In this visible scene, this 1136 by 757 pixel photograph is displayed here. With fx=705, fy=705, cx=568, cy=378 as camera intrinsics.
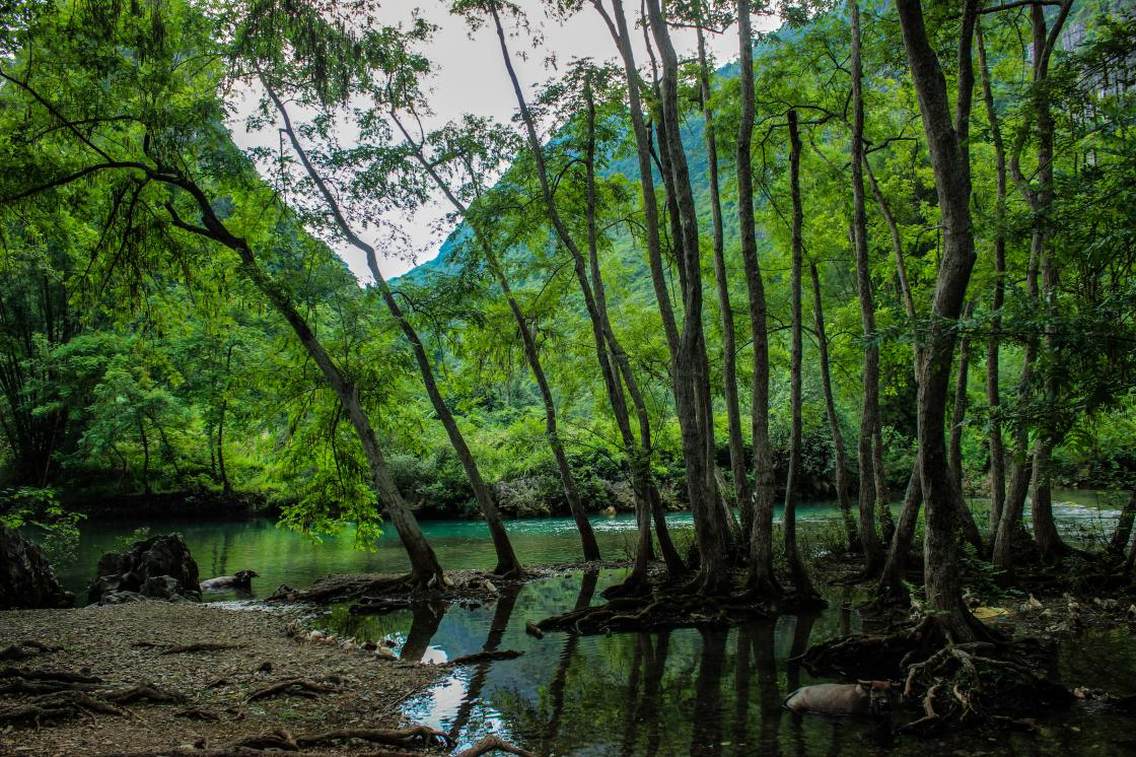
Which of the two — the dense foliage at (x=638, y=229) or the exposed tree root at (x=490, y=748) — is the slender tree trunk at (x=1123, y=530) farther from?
the exposed tree root at (x=490, y=748)

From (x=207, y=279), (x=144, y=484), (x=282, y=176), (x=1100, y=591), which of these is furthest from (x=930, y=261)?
(x=144, y=484)

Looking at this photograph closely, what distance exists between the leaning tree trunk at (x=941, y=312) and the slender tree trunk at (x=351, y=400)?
9436 millimetres

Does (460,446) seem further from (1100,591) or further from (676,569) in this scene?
(1100,591)

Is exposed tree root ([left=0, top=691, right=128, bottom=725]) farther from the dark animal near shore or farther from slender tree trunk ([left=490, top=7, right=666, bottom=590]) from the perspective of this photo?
the dark animal near shore

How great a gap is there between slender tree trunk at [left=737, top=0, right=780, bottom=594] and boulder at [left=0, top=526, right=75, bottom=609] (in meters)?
12.7

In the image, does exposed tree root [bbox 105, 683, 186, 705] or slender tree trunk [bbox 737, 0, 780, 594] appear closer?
exposed tree root [bbox 105, 683, 186, 705]

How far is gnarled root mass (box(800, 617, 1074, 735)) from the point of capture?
5.87m

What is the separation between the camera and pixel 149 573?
1488 cm

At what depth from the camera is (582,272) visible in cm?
1380

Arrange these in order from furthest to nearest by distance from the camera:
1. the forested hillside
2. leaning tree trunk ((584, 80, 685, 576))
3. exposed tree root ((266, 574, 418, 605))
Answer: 1. exposed tree root ((266, 574, 418, 605))
2. leaning tree trunk ((584, 80, 685, 576))
3. the forested hillside

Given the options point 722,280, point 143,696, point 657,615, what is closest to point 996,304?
point 722,280

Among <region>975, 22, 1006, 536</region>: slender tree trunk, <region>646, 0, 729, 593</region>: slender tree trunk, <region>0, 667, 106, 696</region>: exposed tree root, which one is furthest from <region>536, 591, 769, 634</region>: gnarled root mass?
<region>0, 667, 106, 696</region>: exposed tree root

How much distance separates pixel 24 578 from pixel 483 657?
9658mm

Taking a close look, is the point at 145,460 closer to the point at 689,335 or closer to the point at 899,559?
the point at 689,335
